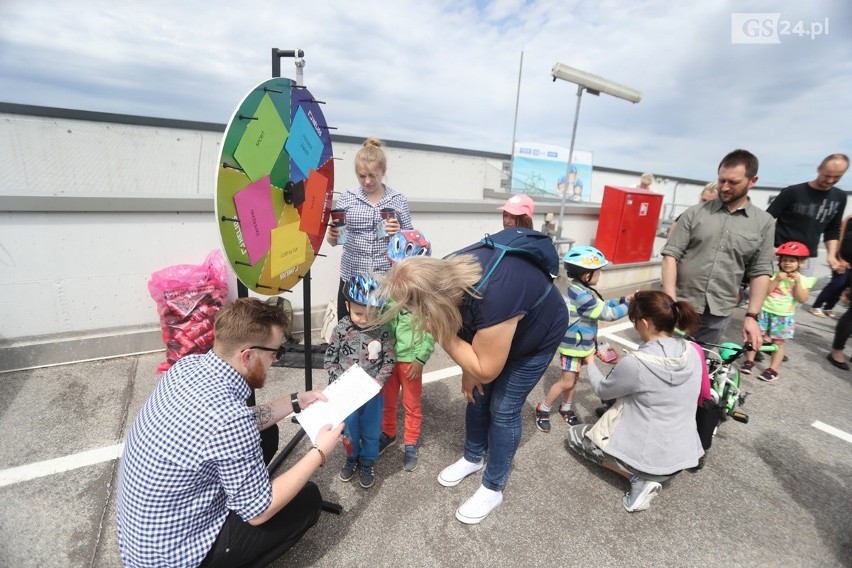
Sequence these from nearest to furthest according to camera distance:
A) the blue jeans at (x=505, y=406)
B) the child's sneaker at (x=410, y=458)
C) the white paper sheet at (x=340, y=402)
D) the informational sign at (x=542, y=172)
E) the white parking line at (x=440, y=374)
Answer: the white paper sheet at (x=340, y=402) < the blue jeans at (x=505, y=406) < the child's sneaker at (x=410, y=458) < the white parking line at (x=440, y=374) < the informational sign at (x=542, y=172)

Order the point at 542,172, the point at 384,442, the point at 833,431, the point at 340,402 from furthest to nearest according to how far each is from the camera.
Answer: the point at 542,172 < the point at 833,431 < the point at 384,442 < the point at 340,402

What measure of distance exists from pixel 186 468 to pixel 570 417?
279 cm

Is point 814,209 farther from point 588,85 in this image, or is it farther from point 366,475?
point 366,475

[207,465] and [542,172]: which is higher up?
[542,172]

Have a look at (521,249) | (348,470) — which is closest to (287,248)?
(521,249)

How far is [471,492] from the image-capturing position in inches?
98.1

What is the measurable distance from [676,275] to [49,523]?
14.1ft

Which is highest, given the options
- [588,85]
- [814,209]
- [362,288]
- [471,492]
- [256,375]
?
[588,85]

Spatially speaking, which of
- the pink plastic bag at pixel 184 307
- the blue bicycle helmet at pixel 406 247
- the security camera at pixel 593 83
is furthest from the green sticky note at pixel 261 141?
the security camera at pixel 593 83

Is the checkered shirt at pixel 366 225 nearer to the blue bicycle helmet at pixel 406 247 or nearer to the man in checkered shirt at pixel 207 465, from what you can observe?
the blue bicycle helmet at pixel 406 247

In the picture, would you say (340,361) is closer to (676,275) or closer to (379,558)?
(379,558)

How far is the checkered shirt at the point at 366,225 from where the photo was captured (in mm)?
3193

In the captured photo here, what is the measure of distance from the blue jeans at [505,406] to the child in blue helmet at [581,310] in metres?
0.88

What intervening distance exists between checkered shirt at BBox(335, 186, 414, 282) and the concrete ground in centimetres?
128
